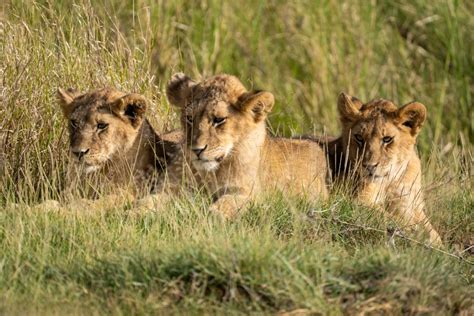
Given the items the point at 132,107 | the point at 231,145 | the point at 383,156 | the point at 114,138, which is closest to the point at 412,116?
the point at 383,156

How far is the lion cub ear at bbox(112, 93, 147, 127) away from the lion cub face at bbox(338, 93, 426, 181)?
1.44 m

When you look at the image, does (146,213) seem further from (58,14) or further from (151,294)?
(58,14)

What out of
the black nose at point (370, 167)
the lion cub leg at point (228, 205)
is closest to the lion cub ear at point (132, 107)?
the lion cub leg at point (228, 205)

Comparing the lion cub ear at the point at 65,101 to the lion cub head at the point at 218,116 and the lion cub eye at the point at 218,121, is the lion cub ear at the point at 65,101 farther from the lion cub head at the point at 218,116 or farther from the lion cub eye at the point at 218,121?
the lion cub eye at the point at 218,121

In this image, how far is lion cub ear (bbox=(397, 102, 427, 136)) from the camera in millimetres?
7875

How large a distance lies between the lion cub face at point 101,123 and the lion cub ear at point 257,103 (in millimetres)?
665

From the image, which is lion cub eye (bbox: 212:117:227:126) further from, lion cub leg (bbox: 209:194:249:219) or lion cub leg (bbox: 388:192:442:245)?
lion cub leg (bbox: 388:192:442:245)

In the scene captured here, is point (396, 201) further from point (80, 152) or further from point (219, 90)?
point (80, 152)

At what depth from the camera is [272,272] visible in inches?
222

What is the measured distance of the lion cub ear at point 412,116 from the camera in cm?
788

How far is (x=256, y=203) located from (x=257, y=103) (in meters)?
0.73

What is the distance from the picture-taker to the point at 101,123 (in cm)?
742

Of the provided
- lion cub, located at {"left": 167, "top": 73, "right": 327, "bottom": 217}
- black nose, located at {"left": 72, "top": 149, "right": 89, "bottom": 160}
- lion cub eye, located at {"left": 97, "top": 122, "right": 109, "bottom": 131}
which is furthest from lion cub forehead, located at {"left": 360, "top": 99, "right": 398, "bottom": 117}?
black nose, located at {"left": 72, "top": 149, "right": 89, "bottom": 160}

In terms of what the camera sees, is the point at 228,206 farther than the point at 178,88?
No
